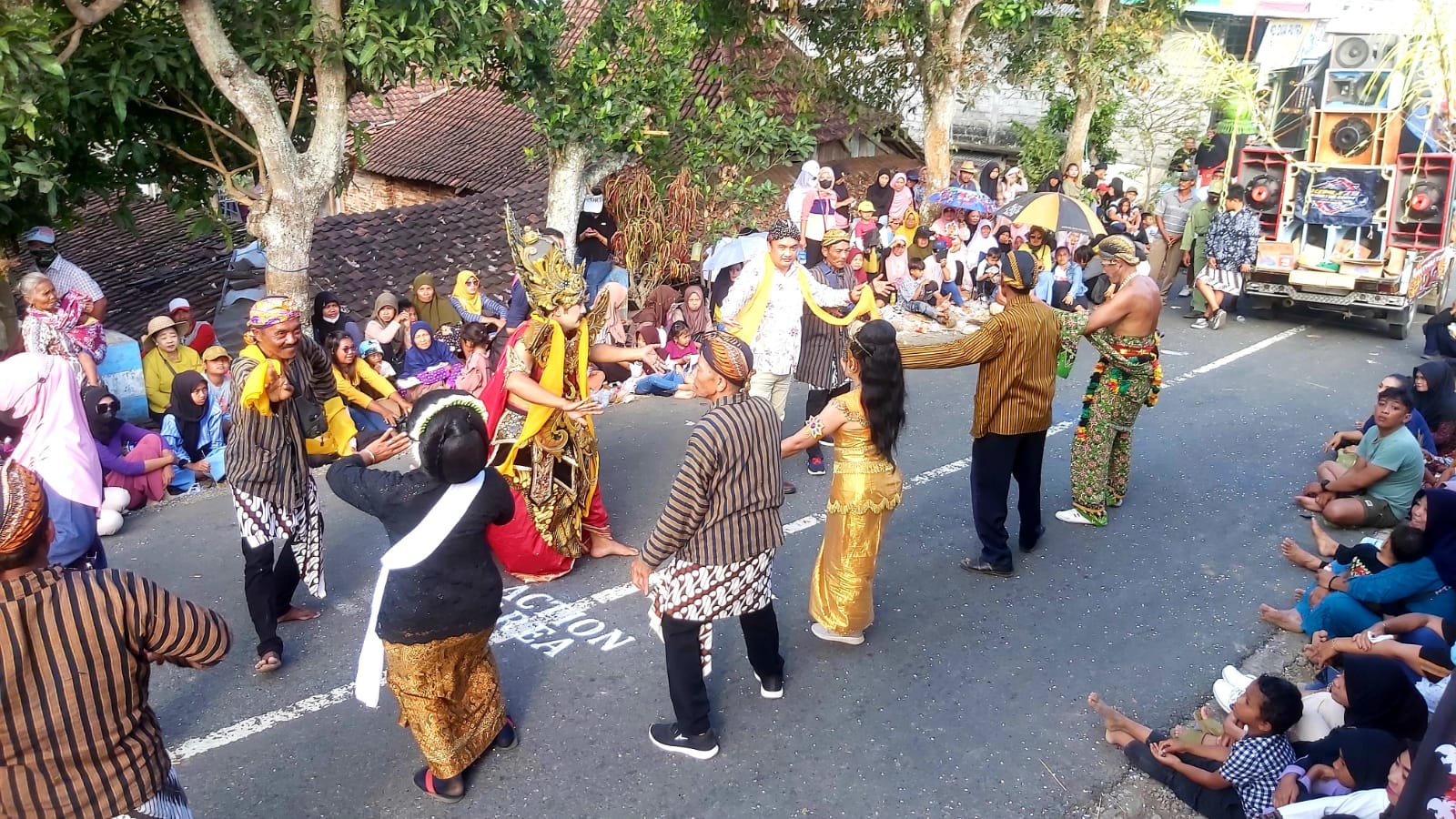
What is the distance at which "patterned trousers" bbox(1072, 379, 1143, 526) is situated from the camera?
256 inches

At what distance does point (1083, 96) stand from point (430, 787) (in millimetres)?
15438

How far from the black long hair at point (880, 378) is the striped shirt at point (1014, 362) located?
113cm

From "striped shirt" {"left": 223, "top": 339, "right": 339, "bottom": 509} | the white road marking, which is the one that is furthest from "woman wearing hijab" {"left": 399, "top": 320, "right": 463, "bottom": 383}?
"striped shirt" {"left": 223, "top": 339, "right": 339, "bottom": 509}

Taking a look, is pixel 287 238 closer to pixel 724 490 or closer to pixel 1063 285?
pixel 724 490

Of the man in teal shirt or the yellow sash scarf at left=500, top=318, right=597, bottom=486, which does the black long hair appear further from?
the man in teal shirt

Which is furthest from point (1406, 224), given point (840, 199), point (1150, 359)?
point (1150, 359)

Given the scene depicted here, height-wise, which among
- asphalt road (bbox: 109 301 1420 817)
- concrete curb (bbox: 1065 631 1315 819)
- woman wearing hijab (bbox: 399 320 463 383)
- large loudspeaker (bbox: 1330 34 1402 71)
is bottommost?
concrete curb (bbox: 1065 631 1315 819)

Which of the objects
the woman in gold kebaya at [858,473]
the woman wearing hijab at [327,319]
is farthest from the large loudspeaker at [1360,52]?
the woman wearing hijab at [327,319]

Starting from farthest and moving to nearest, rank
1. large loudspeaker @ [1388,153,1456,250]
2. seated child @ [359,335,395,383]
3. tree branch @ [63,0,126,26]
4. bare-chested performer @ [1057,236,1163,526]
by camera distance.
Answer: large loudspeaker @ [1388,153,1456,250] < seated child @ [359,335,395,383] < tree branch @ [63,0,126,26] < bare-chested performer @ [1057,236,1163,526]

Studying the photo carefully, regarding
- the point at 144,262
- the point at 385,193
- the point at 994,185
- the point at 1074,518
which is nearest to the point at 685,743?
the point at 1074,518

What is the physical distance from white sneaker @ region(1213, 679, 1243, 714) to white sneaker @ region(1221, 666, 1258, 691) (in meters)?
0.02

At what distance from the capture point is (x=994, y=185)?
658 inches

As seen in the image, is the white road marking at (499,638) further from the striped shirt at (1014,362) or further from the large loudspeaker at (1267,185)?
the large loudspeaker at (1267,185)

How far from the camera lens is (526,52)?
29.5 feet
